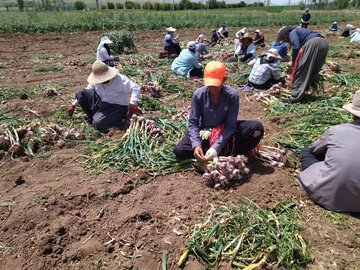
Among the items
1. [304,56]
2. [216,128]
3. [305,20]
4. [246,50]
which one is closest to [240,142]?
[216,128]

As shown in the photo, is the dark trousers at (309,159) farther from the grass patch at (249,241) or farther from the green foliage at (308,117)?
the grass patch at (249,241)

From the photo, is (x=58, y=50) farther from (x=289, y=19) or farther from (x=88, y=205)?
(x=289, y=19)

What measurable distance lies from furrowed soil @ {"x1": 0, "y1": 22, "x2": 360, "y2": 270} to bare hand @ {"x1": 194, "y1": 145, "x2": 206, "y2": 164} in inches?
9.4

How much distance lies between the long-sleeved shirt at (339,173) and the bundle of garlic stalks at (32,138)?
9.25ft

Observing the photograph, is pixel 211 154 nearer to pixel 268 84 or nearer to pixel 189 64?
pixel 268 84

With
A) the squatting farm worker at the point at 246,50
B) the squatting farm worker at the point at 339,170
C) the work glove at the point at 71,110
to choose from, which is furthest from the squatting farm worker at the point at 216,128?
the squatting farm worker at the point at 246,50

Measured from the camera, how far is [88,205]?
10.1ft

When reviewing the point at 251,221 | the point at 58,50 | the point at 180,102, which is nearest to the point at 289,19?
the point at 58,50

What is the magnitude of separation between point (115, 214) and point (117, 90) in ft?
6.67

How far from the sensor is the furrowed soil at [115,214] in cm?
254

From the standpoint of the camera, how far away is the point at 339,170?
271 cm

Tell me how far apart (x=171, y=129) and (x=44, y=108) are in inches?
89.2

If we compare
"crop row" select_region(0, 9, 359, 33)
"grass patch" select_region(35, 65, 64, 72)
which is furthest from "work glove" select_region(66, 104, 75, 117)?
"crop row" select_region(0, 9, 359, 33)

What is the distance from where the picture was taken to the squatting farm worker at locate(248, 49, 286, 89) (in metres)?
6.01
